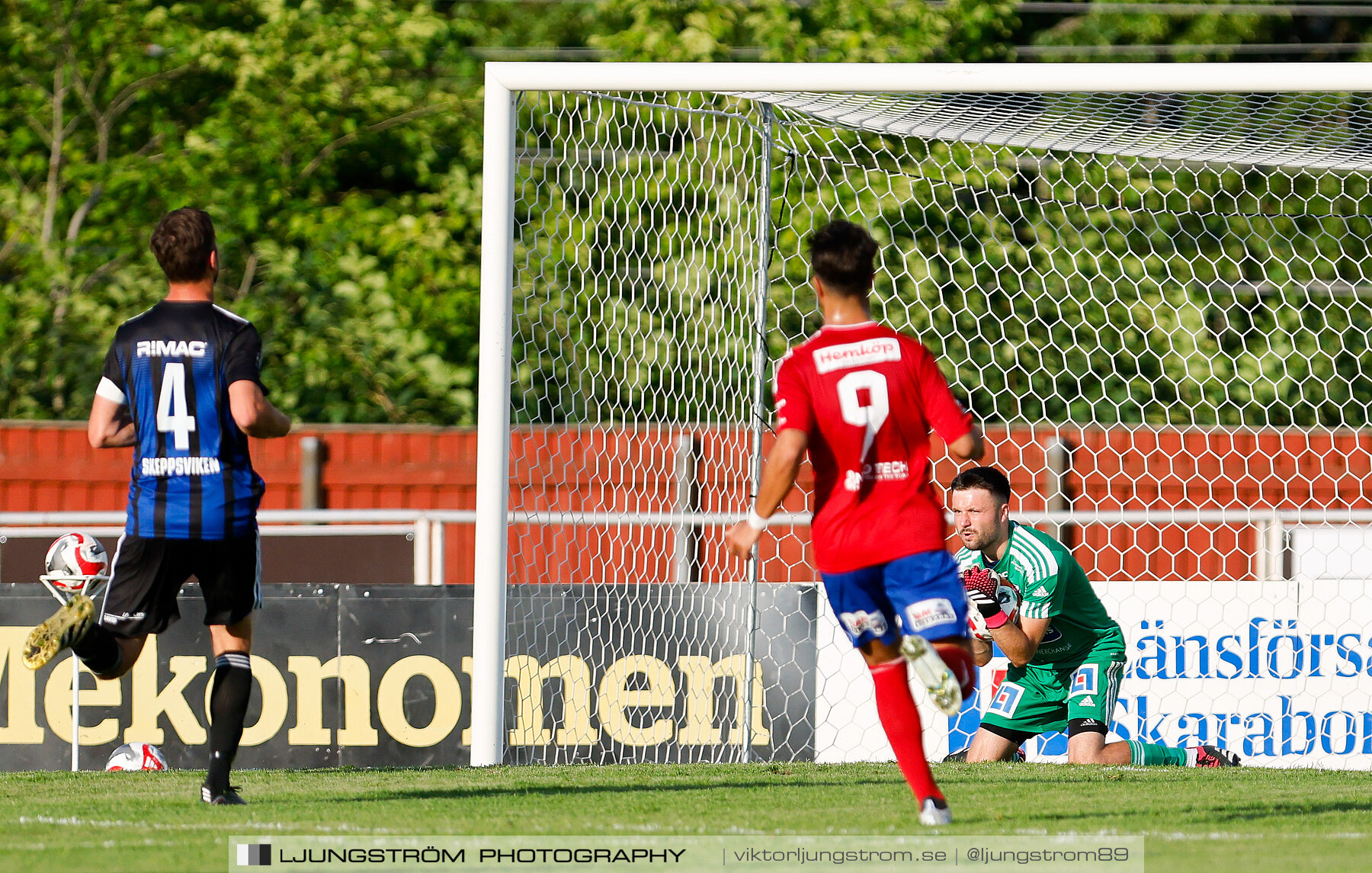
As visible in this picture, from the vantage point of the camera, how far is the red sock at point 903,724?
439 centimetres

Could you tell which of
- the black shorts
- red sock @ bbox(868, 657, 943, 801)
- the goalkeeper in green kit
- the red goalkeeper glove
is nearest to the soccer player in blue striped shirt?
the black shorts

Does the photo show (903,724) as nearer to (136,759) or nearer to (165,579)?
(165,579)

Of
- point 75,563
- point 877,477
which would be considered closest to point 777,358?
point 75,563

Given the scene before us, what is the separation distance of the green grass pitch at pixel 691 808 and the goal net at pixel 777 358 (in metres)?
1.01

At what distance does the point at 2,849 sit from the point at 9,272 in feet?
53.8

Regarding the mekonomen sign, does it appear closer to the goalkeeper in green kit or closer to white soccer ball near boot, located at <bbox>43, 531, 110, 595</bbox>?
the goalkeeper in green kit

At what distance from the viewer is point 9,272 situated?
19.0 meters

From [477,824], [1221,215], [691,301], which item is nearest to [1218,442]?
[1221,215]

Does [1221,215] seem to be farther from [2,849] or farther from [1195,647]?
[2,849]

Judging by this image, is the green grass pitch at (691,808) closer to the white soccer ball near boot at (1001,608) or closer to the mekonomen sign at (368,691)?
the white soccer ball near boot at (1001,608)

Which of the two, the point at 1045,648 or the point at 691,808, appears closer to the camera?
the point at 691,808

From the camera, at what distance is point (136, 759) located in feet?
25.7

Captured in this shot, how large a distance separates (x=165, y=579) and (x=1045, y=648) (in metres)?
3.92

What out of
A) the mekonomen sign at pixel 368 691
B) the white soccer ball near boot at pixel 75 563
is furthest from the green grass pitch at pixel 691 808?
the mekonomen sign at pixel 368 691
